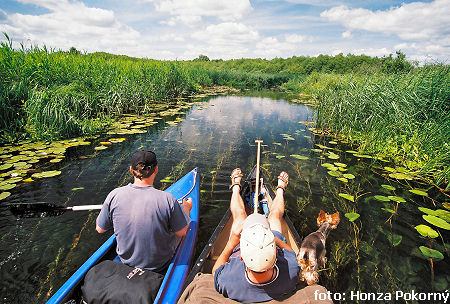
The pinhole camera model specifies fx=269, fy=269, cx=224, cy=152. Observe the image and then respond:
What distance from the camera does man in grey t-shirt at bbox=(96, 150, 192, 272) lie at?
209 cm

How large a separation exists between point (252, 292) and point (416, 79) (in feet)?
22.3

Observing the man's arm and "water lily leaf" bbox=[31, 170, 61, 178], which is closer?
the man's arm

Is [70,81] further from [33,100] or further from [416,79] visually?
[416,79]

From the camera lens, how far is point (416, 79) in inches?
247

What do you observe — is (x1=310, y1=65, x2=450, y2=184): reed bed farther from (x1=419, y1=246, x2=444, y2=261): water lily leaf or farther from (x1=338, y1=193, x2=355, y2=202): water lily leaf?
(x1=419, y1=246, x2=444, y2=261): water lily leaf

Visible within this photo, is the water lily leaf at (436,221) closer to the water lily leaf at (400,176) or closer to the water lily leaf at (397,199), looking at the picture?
the water lily leaf at (397,199)

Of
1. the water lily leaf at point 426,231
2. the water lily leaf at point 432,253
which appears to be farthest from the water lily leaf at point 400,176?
the water lily leaf at point 432,253

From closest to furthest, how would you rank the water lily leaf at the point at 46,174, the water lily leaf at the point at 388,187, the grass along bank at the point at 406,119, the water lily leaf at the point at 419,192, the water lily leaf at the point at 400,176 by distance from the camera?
1. the water lily leaf at the point at 419,192
2. the water lily leaf at the point at 46,174
3. the water lily leaf at the point at 388,187
4. the water lily leaf at the point at 400,176
5. the grass along bank at the point at 406,119

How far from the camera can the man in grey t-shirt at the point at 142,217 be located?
209 centimetres

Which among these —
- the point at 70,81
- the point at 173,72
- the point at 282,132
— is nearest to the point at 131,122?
the point at 70,81

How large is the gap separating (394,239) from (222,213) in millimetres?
2404

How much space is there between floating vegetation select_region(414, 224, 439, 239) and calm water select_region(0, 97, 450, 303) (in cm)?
9

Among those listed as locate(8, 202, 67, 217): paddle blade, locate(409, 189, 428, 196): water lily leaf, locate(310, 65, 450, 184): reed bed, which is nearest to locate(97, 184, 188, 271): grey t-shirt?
locate(8, 202, 67, 217): paddle blade

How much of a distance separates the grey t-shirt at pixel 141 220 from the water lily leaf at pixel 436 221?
143 inches
